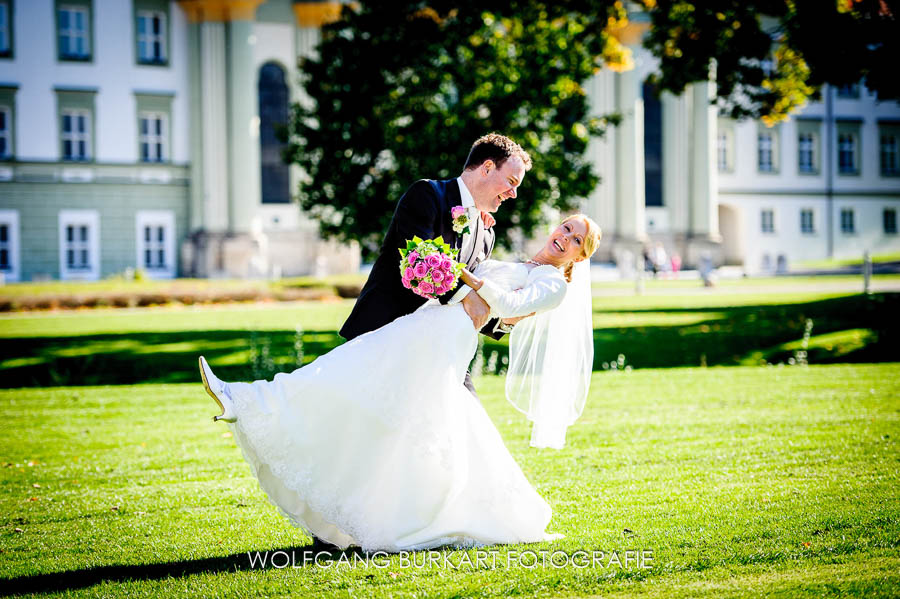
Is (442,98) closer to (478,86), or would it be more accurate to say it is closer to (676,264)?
(478,86)

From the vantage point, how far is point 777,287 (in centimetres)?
3064

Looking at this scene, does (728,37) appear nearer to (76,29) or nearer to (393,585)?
(393,585)

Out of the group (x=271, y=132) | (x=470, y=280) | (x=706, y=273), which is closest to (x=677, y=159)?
(x=706, y=273)

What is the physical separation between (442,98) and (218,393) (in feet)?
55.2

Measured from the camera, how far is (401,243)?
5.04 m

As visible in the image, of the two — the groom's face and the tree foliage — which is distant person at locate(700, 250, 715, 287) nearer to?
the tree foliage

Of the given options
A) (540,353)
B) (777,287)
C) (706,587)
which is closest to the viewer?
(706,587)

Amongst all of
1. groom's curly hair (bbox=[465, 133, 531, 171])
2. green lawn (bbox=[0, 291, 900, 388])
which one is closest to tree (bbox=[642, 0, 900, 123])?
green lawn (bbox=[0, 291, 900, 388])

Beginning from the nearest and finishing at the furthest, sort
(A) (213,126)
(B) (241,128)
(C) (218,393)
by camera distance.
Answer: (C) (218,393), (B) (241,128), (A) (213,126)

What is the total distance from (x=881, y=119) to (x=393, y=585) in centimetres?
5463

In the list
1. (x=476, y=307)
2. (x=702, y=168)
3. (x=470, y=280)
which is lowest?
(x=476, y=307)

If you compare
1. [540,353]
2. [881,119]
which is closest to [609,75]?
[881,119]

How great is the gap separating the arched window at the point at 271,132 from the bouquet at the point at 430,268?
35763 mm

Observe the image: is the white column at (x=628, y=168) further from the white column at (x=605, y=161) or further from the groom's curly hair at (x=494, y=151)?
the groom's curly hair at (x=494, y=151)
